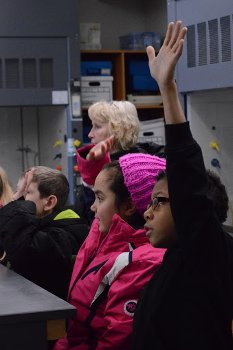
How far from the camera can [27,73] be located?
534 cm

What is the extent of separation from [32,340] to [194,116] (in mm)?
1884

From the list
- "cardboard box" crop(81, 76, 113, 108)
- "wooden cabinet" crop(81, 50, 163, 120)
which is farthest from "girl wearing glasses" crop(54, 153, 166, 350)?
"wooden cabinet" crop(81, 50, 163, 120)

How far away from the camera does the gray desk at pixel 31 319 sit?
1.87 m

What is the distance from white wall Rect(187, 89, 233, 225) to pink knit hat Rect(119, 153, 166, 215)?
1.33 m

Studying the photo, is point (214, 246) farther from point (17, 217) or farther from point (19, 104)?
point (19, 104)

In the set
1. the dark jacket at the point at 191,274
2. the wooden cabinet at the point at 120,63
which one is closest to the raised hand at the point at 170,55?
the dark jacket at the point at 191,274

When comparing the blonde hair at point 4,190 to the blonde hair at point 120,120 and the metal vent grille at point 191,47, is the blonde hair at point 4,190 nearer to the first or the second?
the blonde hair at point 120,120

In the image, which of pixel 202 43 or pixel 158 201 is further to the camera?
pixel 202 43

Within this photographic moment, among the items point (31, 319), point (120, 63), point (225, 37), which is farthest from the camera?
point (120, 63)

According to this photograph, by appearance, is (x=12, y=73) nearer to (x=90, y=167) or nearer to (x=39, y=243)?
(x=90, y=167)

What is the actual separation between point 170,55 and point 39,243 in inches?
41.7

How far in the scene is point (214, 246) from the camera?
1567 millimetres

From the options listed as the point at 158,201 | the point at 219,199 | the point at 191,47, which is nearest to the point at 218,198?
the point at 219,199

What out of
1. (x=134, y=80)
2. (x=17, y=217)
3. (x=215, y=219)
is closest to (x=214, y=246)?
(x=215, y=219)
